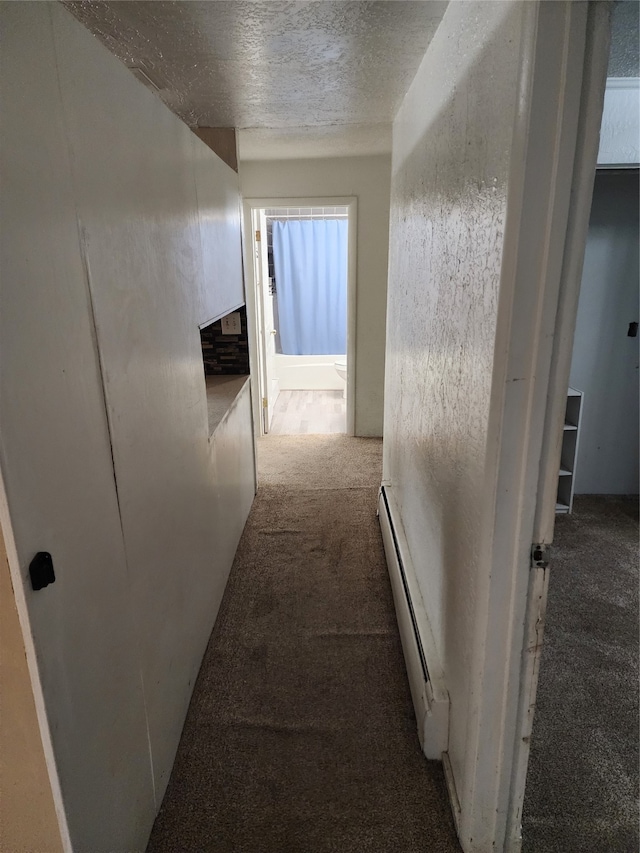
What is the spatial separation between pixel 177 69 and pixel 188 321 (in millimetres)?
977

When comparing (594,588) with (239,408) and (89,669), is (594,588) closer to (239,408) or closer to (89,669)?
(239,408)

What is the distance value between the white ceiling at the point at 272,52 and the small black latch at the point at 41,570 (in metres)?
1.44

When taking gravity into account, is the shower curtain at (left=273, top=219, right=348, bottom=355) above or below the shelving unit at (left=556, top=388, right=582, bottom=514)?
above

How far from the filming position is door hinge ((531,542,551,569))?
1.04 metres

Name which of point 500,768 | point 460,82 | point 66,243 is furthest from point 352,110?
point 500,768

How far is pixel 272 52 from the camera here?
1709 millimetres

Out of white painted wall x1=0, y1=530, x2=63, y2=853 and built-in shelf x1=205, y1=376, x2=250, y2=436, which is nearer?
white painted wall x1=0, y1=530, x2=63, y2=853

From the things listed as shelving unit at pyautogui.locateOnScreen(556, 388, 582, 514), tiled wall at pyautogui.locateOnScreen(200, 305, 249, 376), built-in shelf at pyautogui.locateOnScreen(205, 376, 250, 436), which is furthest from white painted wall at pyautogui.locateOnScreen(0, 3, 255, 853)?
shelving unit at pyautogui.locateOnScreen(556, 388, 582, 514)

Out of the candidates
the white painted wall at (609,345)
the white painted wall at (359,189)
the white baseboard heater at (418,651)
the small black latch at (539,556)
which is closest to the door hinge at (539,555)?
the small black latch at (539,556)

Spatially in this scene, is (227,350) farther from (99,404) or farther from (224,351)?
(99,404)

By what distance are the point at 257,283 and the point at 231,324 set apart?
1.32 meters

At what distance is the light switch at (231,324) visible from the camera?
303cm

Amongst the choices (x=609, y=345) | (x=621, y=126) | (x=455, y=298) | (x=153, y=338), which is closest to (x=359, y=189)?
(x=621, y=126)

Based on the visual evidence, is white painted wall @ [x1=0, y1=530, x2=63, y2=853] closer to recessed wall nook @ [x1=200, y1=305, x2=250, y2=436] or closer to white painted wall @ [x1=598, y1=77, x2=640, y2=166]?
recessed wall nook @ [x1=200, y1=305, x2=250, y2=436]
